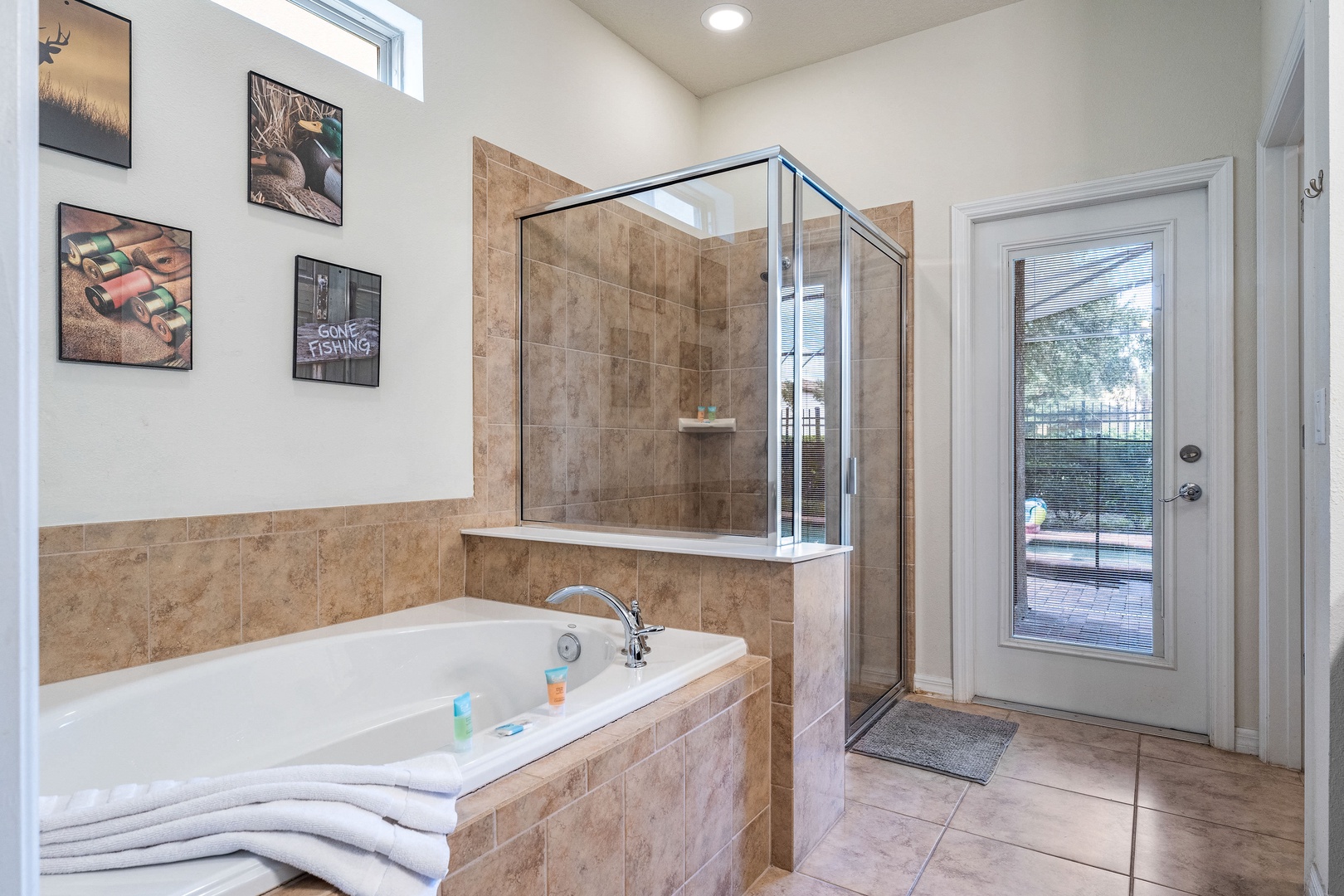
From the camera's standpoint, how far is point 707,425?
7.47ft

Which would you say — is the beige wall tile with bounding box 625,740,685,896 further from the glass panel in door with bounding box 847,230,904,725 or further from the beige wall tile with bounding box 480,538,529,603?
the glass panel in door with bounding box 847,230,904,725

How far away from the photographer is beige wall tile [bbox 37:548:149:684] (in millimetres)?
1610

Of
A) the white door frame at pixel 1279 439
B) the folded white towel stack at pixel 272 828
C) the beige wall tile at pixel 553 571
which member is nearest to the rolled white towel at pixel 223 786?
the folded white towel stack at pixel 272 828

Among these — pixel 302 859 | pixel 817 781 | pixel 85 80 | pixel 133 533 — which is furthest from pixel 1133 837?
pixel 85 80

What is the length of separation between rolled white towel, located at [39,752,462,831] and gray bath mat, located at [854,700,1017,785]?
5.96 ft

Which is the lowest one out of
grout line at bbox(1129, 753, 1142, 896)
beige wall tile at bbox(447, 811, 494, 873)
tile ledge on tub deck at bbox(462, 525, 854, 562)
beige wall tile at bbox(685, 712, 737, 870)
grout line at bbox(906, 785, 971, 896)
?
grout line at bbox(906, 785, 971, 896)

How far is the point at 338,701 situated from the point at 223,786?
952 mm

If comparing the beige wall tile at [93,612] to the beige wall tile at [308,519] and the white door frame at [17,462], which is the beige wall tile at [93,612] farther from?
the white door frame at [17,462]

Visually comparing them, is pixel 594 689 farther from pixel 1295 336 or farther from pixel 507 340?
pixel 1295 336

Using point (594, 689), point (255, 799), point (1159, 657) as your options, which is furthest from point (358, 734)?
point (1159, 657)

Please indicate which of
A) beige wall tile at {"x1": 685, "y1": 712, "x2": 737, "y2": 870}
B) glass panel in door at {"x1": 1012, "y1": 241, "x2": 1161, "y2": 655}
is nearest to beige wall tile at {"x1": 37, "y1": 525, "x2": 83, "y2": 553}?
beige wall tile at {"x1": 685, "y1": 712, "x2": 737, "y2": 870}

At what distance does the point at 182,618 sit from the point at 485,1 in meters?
2.18

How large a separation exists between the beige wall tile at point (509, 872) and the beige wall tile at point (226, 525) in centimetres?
118

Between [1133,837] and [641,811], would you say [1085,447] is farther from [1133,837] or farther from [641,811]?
[641,811]
